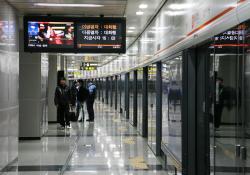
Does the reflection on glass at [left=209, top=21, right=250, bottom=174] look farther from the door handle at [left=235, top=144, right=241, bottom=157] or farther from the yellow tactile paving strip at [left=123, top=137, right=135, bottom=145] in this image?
the yellow tactile paving strip at [left=123, top=137, right=135, bottom=145]

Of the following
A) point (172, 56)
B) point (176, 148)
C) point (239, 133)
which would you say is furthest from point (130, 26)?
point (239, 133)

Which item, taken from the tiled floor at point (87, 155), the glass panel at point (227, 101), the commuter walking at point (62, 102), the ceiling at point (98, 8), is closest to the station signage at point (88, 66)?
the commuter walking at point (62, 102)

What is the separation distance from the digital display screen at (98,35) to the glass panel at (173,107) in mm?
1434

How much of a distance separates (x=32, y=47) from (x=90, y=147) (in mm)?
3273

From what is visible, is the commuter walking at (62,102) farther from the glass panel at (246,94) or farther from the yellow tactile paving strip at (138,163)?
the glass panel at (246,94)

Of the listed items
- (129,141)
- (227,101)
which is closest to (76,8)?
(129,141)

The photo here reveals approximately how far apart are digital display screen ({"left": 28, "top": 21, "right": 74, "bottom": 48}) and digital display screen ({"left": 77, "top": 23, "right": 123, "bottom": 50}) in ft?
0.73

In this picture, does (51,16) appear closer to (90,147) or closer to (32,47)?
(32,47)

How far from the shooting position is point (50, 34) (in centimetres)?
962

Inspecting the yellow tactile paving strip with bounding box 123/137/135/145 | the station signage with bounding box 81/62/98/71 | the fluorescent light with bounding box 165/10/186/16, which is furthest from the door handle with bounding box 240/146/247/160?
the station signage with bounding box 81/62/98/71

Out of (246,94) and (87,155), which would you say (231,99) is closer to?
(246,94)

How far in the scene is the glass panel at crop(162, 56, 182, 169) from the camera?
7.09m

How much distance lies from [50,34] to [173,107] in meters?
3.50

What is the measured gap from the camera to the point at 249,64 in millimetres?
3455
